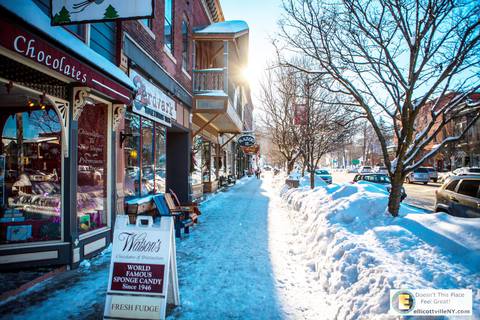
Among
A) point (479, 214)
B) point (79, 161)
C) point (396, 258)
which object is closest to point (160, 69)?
point (79, 161)

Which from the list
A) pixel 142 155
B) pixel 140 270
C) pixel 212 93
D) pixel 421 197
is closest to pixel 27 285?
pixel 140 270

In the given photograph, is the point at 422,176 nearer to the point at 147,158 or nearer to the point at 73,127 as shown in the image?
the point at 147,158

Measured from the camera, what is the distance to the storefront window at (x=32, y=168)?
208 inches

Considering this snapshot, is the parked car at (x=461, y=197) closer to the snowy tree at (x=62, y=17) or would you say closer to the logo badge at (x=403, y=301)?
the logo badge at (x=403, y=301)

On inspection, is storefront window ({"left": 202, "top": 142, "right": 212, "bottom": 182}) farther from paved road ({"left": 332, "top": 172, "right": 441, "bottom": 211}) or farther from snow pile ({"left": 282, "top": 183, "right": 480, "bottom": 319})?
snow pile ({"left": 282, "top": 183, "right": 480, "bottom": 319})

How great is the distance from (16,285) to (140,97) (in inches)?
182

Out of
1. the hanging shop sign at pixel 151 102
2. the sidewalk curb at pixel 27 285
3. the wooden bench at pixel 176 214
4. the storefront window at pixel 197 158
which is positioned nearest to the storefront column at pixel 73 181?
the sidewalk curb at pixel 27 285

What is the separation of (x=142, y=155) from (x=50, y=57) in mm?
4334

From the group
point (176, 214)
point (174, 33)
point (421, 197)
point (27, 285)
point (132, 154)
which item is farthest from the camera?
point (421, 197)

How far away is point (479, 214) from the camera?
683cm

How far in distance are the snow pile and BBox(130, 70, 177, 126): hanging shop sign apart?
507 cm

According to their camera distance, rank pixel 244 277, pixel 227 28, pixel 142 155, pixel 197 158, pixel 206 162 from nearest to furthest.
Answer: pixel 244 277 → pixel 142 155 → pixel 227 28 → pixel 197 158 → pixel 206 162

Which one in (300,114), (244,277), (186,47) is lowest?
(244,277)

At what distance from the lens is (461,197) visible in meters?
7.66
